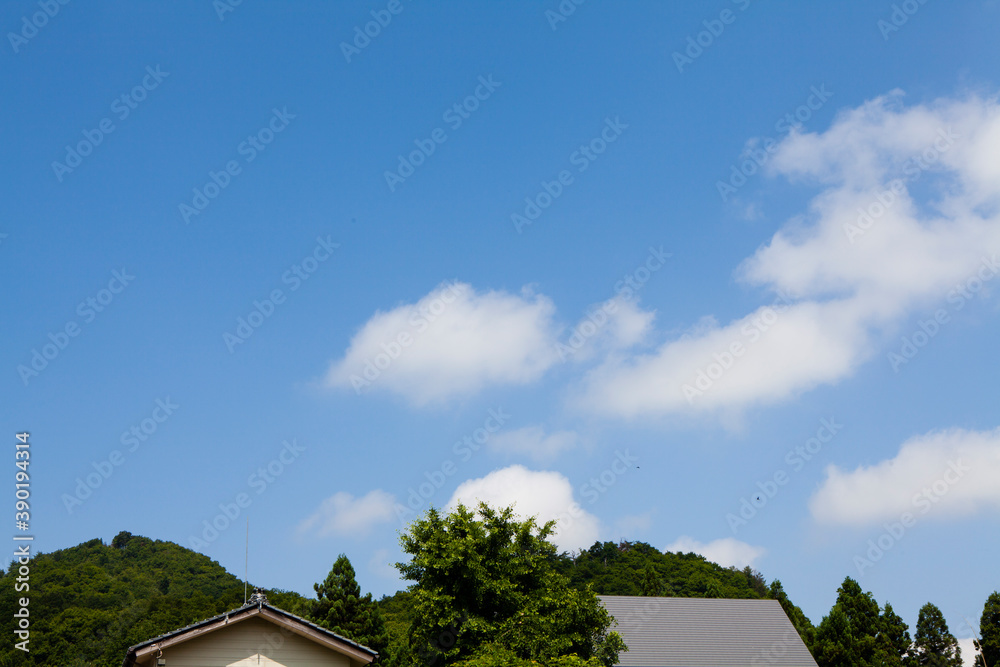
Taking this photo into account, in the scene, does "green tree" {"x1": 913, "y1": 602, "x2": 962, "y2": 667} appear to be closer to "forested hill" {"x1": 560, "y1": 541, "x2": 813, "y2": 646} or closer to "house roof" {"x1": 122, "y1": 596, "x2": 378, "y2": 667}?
"forested hill" {"x1": 560, "y1": 541, "x2": 813, "y2": 646}

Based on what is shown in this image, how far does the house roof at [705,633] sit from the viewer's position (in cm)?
4238

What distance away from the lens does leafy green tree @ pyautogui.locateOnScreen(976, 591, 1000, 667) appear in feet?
149

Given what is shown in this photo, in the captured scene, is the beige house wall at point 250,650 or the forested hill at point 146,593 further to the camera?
the forested hill at point 146,593

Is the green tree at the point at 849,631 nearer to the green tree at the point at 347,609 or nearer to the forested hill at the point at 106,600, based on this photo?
the green tree at the point at 347,609

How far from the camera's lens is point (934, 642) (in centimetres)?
4881

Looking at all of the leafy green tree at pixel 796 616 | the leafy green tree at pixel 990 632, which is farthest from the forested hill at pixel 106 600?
the leafy green tree at pixel 990 632

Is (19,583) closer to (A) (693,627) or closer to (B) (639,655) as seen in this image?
(B) (639,655)

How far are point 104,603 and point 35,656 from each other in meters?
8.42

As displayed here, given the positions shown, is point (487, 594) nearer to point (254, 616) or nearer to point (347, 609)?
point (254, 616)

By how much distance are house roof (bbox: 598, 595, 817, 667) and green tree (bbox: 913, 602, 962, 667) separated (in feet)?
31.9

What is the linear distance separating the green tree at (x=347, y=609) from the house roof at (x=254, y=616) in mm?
35868

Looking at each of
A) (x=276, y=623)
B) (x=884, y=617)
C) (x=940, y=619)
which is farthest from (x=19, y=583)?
(x=940, y=619)

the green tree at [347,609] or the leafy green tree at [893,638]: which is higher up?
the green tree at [347,609]

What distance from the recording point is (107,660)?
58.6 metres
